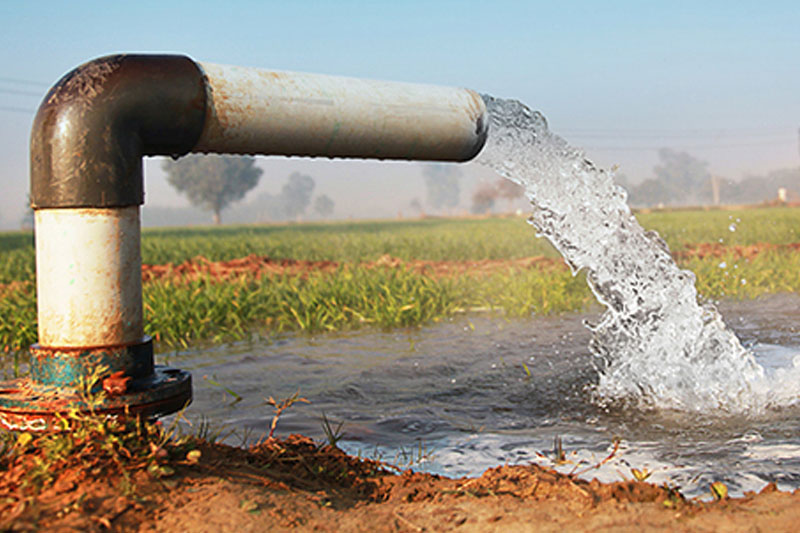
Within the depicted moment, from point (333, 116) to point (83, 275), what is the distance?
0.88m

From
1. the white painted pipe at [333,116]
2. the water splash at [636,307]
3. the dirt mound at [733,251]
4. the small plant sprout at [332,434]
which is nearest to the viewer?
the white painted pipe at [333,116]

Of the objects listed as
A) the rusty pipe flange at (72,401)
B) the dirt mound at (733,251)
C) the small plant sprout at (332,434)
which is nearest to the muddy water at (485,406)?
the small plant sprout at (332,434)

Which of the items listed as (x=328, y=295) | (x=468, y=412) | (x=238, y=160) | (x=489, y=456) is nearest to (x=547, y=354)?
(x=468, y=412)

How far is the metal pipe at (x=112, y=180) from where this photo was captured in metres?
1.94

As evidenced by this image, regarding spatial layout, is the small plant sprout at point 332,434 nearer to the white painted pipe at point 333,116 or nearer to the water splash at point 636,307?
the white painted pipe at point 333,116

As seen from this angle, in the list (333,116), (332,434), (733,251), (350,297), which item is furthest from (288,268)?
(333,116)

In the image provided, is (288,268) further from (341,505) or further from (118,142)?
(341,505)

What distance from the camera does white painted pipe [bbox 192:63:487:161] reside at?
2.07 m

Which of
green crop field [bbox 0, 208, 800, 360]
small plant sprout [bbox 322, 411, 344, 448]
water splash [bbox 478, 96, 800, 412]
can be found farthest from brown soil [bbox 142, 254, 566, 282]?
small plant sprout [bbox 322, 411, 344, 448]

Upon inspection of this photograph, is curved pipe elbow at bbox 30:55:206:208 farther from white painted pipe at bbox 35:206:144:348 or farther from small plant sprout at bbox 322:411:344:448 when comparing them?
small plant sprout at bbox 322:411:344:448

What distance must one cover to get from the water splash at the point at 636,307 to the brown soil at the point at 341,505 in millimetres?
1629

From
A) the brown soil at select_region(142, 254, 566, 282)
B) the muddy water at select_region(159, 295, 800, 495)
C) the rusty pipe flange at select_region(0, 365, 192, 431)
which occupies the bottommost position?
the muddy water at select_region(159, 295, 800, 495)

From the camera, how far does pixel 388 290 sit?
690cm

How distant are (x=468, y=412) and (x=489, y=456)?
2.29ft
